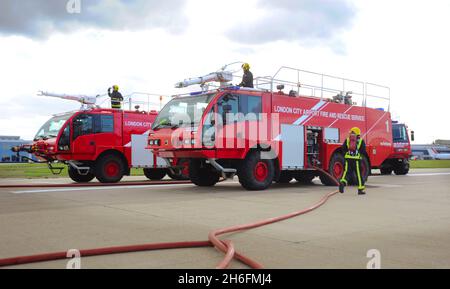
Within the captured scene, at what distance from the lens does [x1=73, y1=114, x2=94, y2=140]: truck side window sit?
1484cm

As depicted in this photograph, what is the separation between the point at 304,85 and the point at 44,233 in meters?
10.1

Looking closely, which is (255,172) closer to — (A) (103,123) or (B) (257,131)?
(B) (257,131)

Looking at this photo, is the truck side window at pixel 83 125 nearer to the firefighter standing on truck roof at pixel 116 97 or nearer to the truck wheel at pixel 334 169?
the firefighter standing on truck roof at pixel 116 97

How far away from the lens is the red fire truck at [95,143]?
581 inches

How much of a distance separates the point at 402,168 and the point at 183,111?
14017 mm

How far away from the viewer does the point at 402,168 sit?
22.6 metres

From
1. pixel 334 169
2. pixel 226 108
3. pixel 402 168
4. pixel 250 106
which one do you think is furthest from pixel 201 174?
pixel 402 168

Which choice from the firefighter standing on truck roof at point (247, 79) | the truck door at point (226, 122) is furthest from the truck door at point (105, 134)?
the truck door at point (226, 122)

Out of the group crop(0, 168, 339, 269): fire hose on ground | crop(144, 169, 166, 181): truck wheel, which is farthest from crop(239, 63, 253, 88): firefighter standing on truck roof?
crop(0, 168, 339, 269): fire hose on ground

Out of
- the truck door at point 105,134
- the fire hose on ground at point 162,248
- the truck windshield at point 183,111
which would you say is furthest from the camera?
the truck door at point 105,134

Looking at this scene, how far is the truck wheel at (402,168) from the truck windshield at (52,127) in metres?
15.3

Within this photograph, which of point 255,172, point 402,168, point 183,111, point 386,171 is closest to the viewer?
point 255,172

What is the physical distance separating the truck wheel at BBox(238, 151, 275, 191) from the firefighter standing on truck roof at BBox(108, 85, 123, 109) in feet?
20.8
